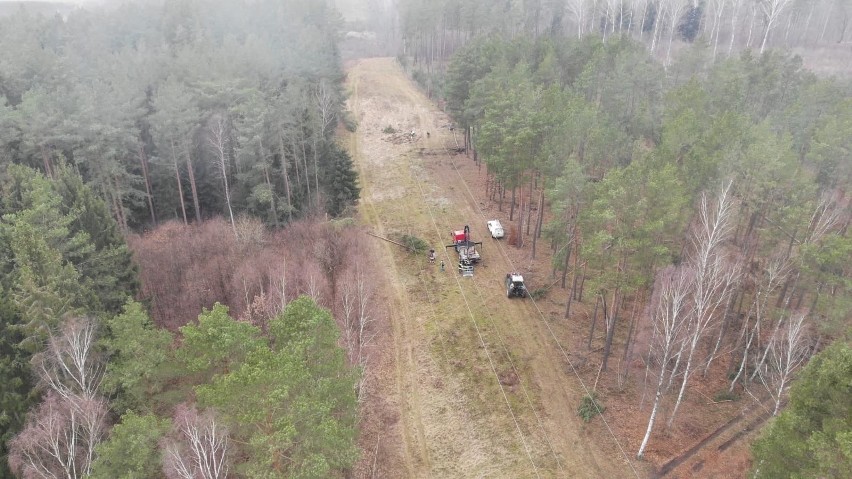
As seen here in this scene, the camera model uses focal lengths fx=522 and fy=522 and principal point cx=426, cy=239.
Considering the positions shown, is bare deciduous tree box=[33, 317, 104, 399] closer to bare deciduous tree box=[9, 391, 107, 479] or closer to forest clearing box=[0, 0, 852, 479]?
forest clearing box=[0, 0, 852, 479]

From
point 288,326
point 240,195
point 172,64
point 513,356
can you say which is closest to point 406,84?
point 172,64

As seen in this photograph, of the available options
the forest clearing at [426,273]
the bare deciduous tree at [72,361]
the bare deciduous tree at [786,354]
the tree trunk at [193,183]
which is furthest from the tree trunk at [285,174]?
the bare deciduous tree at [786,354]

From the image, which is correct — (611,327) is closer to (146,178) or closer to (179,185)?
(179,185)

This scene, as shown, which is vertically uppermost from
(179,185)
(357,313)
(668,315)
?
(668,315)

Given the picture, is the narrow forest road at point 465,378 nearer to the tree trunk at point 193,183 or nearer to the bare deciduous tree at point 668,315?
the bare deciduous tree at point 668,315

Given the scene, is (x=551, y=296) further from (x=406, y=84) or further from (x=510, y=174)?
(x=406, y=84)

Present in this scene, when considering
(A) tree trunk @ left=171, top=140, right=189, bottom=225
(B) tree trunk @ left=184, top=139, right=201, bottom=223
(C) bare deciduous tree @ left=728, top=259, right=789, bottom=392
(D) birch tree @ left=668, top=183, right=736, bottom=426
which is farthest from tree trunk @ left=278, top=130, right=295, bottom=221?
(C) bare deciduous tree @ left=728, top=259, right=789, bottom=392

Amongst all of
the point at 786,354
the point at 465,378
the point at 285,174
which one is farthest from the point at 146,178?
the point at 786,354
